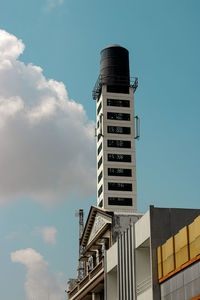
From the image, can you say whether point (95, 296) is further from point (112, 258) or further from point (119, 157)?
point (119, 157)

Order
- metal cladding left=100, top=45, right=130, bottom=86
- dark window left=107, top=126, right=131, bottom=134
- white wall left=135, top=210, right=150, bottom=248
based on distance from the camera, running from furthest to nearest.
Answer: metal cladding left=100, top=45, right=130, bottom=86 → dark window left=107, top=126, right=131, bottom=134 → white wall left=135, top=210, right=150, bottom=248

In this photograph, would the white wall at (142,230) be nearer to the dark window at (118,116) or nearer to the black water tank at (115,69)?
the dark window at (118,116)

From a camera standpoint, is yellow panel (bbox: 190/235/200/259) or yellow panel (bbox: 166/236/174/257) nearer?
Answer: yellow panel (bbox: 190/235/200/259)

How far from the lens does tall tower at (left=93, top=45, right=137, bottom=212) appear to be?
395 ft

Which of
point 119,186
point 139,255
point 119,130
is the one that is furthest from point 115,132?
point 139,255

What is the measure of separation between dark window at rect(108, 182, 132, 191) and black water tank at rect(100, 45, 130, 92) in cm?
2190

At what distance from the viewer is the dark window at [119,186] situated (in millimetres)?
120250

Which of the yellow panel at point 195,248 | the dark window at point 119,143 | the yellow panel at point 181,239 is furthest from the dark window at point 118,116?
the yellow panel at point 195,248

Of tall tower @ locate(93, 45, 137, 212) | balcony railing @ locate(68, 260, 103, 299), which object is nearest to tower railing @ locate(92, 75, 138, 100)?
tall tower @ locate(93, 45, 137, 212)

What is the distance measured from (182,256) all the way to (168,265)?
2.08 m

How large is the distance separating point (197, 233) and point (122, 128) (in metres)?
96.1

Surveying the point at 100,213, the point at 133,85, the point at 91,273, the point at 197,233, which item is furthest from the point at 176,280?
the point at 133,85

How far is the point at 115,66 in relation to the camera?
5113 inches

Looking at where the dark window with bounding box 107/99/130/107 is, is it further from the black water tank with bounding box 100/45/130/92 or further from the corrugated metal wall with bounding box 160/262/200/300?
the corrugated metal wall with bounding box 160/262/200/300
